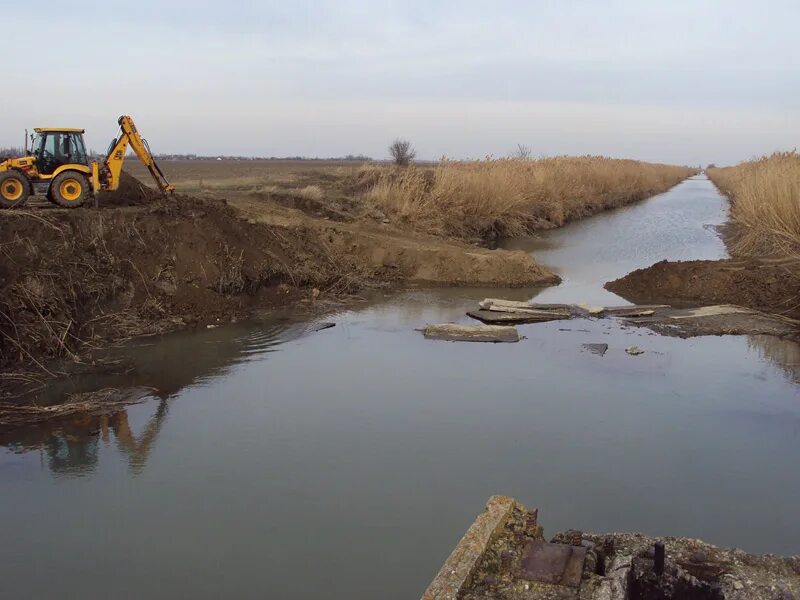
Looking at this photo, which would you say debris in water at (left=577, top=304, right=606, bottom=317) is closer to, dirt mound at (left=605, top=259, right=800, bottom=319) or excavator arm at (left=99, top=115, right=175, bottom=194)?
dirt mound at (left=605, top=259, right=800, bottom=319)

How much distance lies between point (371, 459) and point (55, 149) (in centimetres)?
884

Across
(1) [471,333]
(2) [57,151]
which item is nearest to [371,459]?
(1) [471,333]

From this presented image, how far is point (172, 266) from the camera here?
387 inches

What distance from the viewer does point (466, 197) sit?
16938 millimetres

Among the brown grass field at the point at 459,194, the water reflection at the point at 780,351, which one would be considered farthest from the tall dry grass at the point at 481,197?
the water reflection at the point at 780,351

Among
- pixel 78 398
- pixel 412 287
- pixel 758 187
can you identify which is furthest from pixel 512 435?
pixel 758 187

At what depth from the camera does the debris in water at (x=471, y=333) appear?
8773 mm

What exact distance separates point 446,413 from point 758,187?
10.2 m

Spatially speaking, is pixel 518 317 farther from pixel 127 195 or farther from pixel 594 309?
pixel 127 195

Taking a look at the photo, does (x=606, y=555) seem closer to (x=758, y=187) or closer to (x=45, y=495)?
(x=45, y=495)

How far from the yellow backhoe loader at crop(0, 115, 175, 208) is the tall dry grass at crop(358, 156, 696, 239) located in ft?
18.6

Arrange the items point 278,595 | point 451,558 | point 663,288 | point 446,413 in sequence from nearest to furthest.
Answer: point 451,558 < point 278,595 < point 446,413 < point 663,288

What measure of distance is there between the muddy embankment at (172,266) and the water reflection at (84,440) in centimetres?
138

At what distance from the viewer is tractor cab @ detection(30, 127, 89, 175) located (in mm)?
11375
